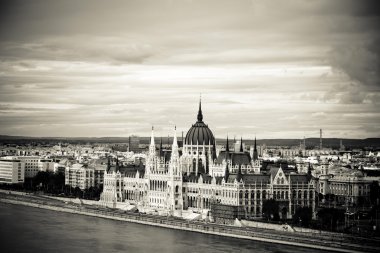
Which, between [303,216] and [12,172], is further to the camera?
[12,172]

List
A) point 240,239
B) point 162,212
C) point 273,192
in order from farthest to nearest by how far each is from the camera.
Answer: point 162,212 → point 273,192 → point 240,239

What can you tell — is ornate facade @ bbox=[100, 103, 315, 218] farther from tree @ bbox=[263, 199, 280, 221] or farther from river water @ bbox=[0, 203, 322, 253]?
river water @ bbox=[0, 203, 322, 253]

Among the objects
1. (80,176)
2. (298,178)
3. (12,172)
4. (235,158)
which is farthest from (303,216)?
(12,172)

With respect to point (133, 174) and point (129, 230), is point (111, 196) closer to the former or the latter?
point (133, 174)

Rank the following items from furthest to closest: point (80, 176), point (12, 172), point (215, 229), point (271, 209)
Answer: point (12, 172) → point (80, 176) → point (271, 209) → point (215, 229)

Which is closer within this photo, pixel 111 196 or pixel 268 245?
pixel 268 245

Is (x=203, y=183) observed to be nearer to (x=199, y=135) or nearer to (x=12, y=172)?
(x=199, y=135)

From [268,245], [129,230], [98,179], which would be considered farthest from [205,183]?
[98,179]
